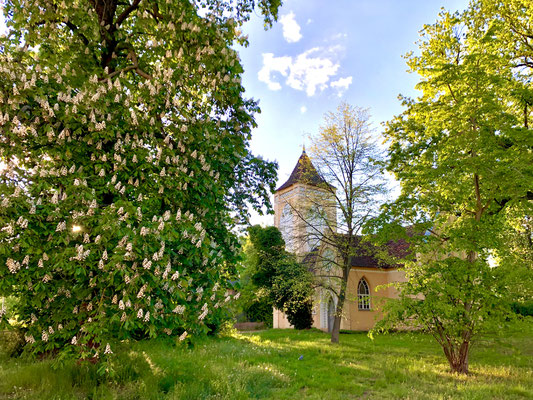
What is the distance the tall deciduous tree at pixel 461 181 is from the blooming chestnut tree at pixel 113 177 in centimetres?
591

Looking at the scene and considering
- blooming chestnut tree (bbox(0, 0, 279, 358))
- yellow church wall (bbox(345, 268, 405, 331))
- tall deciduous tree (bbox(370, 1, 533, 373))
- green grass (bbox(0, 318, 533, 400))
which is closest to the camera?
blooming chestnut tree (bbox(0, 0, 279, 358))

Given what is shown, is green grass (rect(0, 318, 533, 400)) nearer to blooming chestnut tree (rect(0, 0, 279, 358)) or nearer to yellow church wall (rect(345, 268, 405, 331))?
blooming chestnut tree (rect(0, 0, 279, 358))

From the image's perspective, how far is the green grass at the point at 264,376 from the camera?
6.76 meters

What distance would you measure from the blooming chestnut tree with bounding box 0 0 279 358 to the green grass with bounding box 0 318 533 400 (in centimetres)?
96

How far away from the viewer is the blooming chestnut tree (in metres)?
5.31

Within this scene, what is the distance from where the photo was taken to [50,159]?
692 centimetres

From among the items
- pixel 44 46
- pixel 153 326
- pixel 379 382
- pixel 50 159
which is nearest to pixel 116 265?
pixel 153 326

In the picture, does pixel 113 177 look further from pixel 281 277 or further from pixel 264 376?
pixel 281 277

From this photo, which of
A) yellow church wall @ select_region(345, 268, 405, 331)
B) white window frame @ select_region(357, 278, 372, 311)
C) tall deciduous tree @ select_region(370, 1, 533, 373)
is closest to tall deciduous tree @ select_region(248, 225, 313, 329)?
yellow church wall @ select_region(345, 268, 405, 331)

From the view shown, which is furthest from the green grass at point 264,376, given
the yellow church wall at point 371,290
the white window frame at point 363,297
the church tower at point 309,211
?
the white window frame at point 363,297

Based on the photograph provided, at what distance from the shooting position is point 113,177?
19.6ft

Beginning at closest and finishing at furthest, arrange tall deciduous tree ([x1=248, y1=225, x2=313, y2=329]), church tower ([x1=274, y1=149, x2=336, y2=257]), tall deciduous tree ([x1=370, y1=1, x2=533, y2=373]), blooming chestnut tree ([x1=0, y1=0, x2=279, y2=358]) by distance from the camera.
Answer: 1. blooming chestnut tree ([x1=0, y1=0, x2=279, y2=358])
2. tall deciduous tree ([x1=370, y1=1, x2=533, y2=373])
3. tall deciduous tree ([x1=248, y1=225, x2=313, y2=329])
4. church tower ([x1=274, y1=149, x2=336, y2=257])

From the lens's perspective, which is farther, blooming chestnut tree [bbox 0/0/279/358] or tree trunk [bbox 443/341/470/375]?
tree trunk [bbox 443/341/470/375]

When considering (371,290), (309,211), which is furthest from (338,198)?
(371,290)
